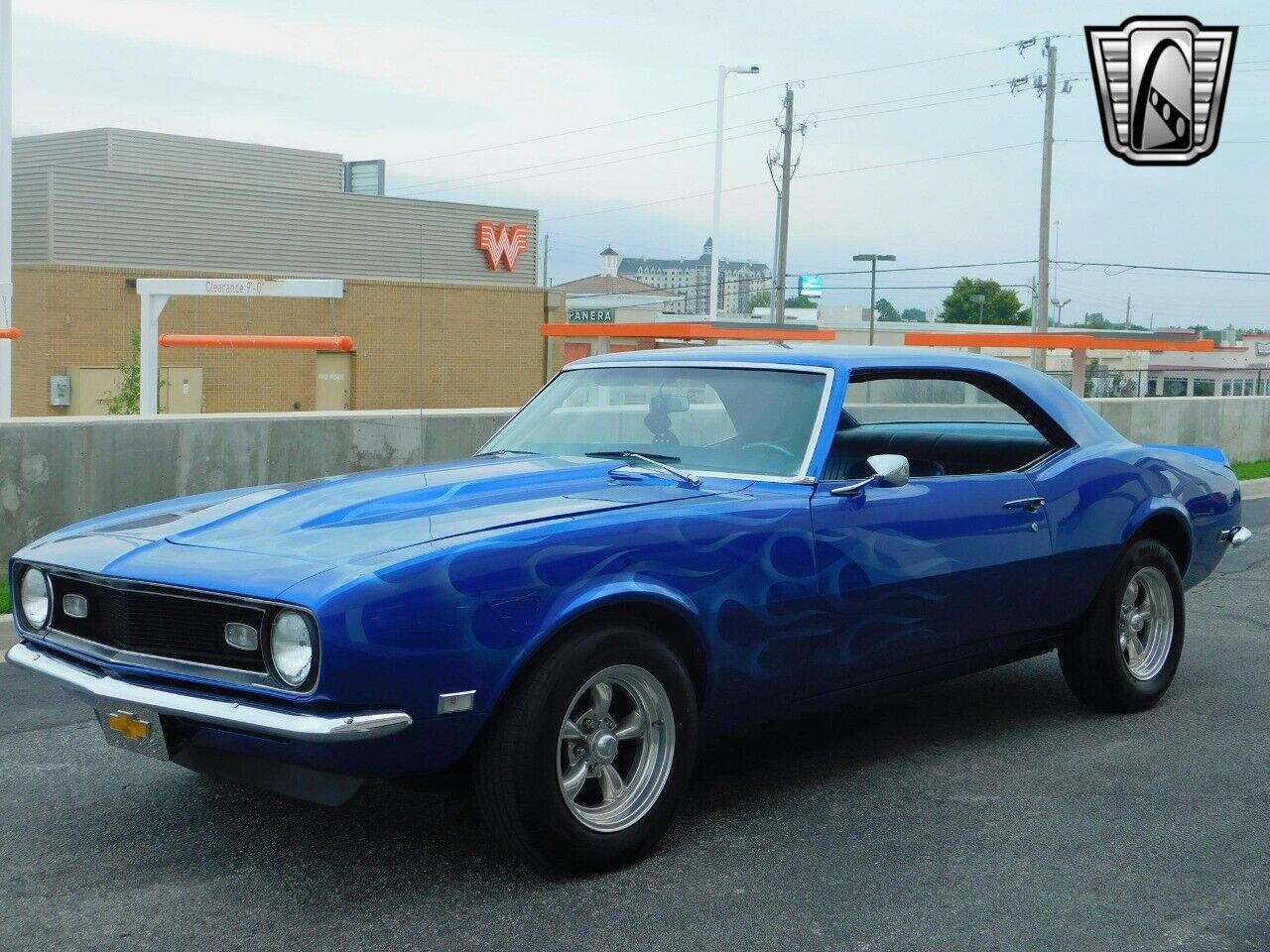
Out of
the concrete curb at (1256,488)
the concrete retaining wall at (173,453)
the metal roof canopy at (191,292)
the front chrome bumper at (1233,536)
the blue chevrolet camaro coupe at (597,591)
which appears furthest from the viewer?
the concrete curb at (1256,488)

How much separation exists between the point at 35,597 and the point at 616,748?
180 cm

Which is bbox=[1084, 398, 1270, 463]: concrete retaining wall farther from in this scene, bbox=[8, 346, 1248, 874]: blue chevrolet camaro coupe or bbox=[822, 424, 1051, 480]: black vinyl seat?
bbox=[8, 346, 1248, 874]: blue chevrolet camaro coupe

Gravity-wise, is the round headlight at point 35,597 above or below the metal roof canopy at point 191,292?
below

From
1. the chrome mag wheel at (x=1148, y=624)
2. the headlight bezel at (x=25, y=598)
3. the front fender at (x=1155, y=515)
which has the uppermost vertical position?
the front fender at (x=1155, y=515)

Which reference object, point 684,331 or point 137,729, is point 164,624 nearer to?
point 137,729

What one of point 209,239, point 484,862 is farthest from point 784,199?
point 484,862

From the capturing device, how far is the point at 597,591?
4047 mm

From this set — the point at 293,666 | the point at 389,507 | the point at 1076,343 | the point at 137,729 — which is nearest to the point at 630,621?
the point at 389,507

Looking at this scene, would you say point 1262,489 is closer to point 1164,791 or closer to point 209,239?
point 1164,791

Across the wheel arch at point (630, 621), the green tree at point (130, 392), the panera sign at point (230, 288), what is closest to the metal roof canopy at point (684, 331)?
the panera sign at point (230, 288)

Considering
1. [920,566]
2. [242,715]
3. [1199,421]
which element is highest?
[1199,421]

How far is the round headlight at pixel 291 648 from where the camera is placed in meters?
3.69

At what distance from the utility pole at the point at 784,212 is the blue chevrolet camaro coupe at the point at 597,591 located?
42.2 meters

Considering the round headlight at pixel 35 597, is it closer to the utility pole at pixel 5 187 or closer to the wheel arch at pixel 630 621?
the wheel arch at pixel 630 621
